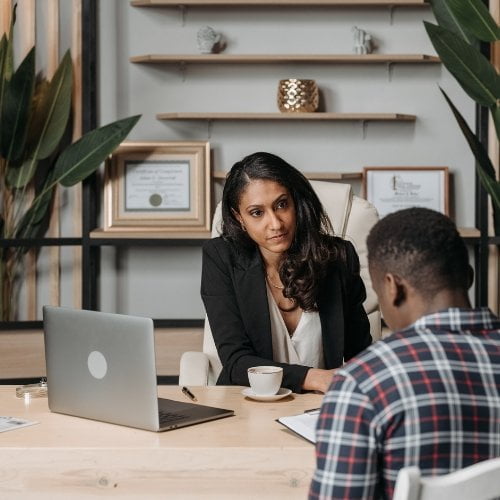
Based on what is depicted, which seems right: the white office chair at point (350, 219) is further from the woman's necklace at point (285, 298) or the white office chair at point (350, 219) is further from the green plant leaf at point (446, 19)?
the green plant leaf at point (446, 19)

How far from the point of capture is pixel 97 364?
1.79 metres

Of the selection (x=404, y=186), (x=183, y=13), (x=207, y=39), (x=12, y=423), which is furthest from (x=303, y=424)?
(x=183, y=13)

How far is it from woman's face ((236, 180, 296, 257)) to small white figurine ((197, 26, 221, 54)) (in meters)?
1.57

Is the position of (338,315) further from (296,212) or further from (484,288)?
(484,288)

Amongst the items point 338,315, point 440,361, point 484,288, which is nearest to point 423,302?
point 440,361

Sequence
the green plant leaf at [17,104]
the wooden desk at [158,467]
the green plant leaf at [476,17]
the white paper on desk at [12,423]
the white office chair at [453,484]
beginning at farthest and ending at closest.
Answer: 1. the green plant leaf at [17,104]
2. the green plant leaf at [476,17]
3. the white paper on desk at [12,423]
4. the wooden desk at [158,467]
5. the white office chair at [453,484]

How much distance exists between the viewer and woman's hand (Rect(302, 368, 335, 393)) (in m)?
2.02

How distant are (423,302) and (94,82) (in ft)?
9.57

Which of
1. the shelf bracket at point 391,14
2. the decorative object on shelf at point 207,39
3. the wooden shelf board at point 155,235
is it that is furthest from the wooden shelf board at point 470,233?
the decorative object on shelf at point 207,39

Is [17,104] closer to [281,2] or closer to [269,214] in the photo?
[281,2]

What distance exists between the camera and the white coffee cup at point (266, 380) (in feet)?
6.36

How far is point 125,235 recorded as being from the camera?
3787 millimetres

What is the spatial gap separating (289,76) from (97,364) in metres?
2.38

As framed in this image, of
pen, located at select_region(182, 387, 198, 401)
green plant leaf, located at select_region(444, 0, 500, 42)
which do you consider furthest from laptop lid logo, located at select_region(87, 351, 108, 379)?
green plant leaf, located at select_region(444, 0, 500, 42)
